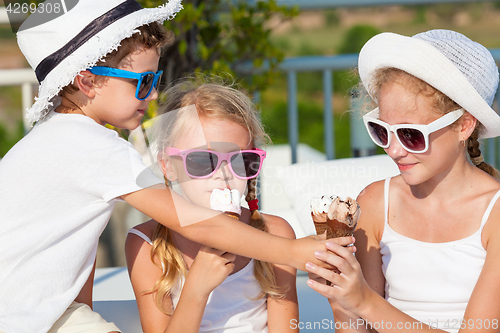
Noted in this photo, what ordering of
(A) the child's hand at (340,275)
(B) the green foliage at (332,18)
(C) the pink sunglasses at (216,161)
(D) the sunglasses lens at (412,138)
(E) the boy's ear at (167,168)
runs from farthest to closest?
(B) the green foliage at (332,18) → (E) the boy's ear at (167,168) → (C) the pink sunglasses at (216,161) → (D) the sunglasses lens at (412,138) → (A) the child's hand at (340,275)

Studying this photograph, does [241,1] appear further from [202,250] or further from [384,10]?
[384,10]

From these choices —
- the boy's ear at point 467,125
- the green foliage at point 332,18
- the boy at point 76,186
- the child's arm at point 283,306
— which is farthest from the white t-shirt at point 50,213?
the green foliage at point 332,18

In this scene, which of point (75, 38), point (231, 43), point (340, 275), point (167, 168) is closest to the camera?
point (340, 275)

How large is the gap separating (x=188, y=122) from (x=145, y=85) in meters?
0.19

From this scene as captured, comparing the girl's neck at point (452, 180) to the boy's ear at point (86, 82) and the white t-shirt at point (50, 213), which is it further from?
the boy's ear at point (86, 82)

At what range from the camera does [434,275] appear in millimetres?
1609

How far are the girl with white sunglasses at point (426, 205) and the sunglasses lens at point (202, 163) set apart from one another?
43cm

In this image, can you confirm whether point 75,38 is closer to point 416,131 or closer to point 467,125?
point 416,131

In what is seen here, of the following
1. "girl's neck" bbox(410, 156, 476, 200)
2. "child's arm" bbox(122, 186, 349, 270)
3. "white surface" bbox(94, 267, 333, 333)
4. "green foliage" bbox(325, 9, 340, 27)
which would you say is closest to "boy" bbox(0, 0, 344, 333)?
"child's arm" bbox(122, 186, 349, 270)

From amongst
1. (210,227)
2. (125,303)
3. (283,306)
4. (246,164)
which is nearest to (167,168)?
(246,164)

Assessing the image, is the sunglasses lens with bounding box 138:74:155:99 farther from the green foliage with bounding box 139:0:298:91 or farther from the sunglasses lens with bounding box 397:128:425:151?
the green foliage with bounding box 139:0:298:91

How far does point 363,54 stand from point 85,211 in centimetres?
99

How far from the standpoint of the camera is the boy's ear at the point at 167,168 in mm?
1729

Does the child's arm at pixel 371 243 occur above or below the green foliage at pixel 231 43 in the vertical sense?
below
